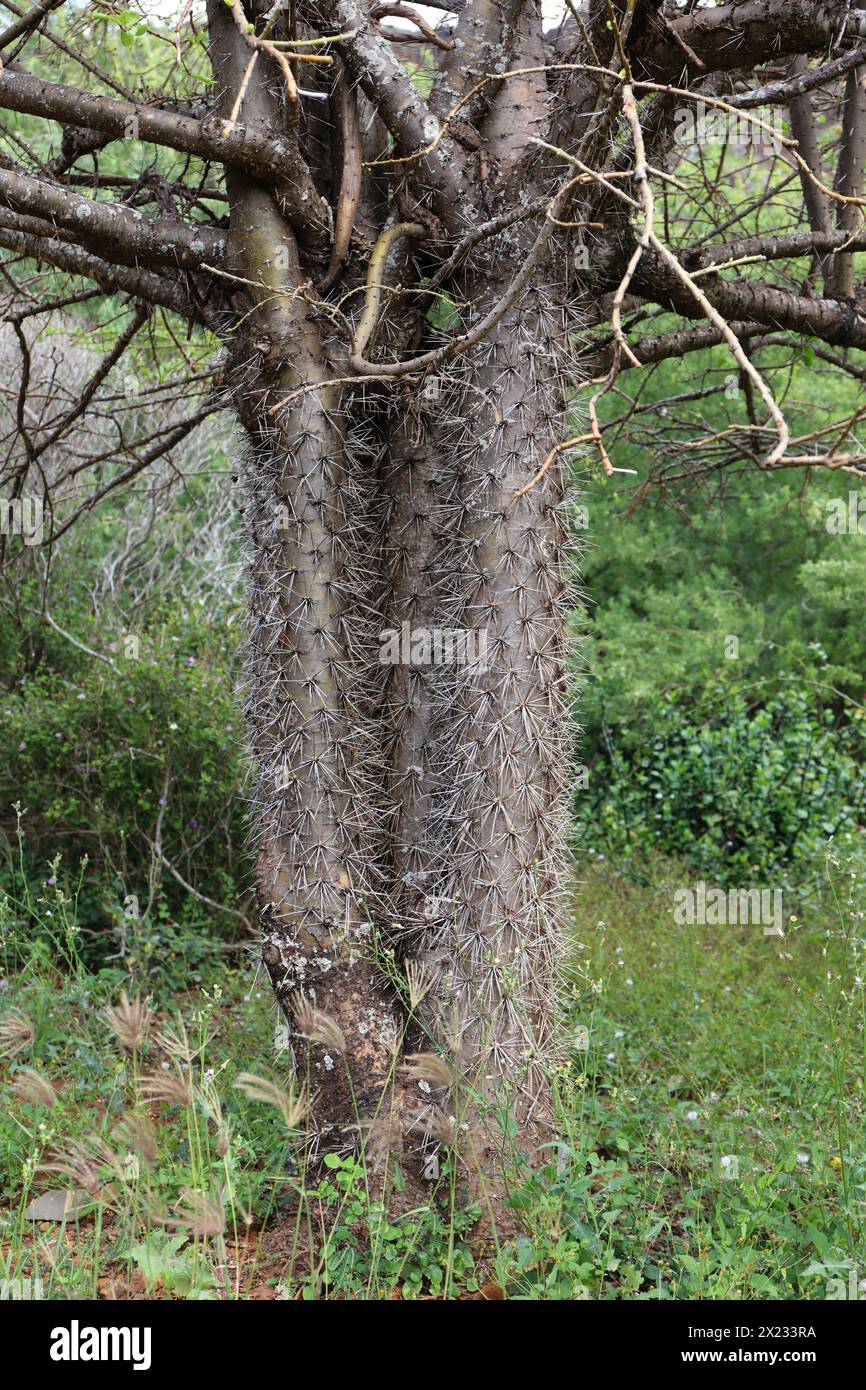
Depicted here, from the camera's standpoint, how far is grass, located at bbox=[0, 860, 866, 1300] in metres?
2.59

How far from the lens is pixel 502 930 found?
10.8 ft

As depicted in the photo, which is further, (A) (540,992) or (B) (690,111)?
(B) (690,111)

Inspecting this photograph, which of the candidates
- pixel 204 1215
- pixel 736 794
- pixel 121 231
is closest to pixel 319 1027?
pixel 204 1215

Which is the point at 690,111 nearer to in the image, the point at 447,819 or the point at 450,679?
the point at 450,679

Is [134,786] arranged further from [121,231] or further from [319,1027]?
[319,1027]

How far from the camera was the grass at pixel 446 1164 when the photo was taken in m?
2.59

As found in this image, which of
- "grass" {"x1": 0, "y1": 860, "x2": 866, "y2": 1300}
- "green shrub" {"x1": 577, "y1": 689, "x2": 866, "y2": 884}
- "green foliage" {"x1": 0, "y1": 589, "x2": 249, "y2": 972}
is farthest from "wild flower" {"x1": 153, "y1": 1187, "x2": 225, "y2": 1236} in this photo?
"green shrub" {"x1": 577, "y1": 689, "x2": 866, "y2": 884}

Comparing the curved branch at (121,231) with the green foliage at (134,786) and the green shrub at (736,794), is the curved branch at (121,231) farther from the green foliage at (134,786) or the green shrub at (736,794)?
the green shrub at (736,794)

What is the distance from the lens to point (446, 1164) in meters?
2.72

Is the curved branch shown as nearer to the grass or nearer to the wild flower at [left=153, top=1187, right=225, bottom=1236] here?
the grass

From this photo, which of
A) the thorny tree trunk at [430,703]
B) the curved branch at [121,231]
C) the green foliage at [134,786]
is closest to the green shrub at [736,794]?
the green foliage at [134,786]

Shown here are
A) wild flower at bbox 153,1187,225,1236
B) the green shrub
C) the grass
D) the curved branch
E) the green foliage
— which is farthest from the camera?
the green shrub
